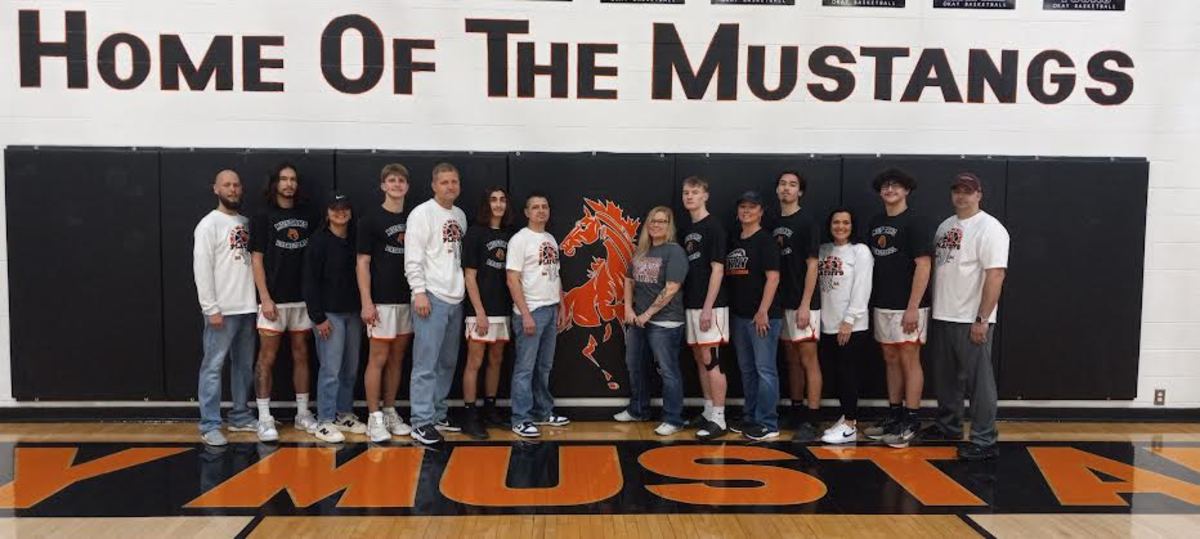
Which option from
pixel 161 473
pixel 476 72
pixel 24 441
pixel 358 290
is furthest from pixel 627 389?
pixel 24 441

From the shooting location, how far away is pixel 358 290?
15.7 feet

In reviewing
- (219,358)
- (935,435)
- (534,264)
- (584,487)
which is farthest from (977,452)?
(219,358)

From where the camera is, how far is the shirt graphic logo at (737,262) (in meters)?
4.83

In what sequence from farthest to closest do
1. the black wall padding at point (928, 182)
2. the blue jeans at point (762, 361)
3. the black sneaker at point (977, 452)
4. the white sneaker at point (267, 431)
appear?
the black wall padding at point (928, 182) < the blue jeans at point (762, 361) < the white sneaker at point (267, 431) < the black sneaker at point (977, 452)

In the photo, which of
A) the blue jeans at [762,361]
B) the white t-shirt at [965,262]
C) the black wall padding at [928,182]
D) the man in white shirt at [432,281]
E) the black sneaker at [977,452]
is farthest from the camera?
the black wall padding at [928,182]

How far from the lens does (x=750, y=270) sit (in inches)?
190

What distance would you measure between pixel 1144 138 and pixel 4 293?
7847mm

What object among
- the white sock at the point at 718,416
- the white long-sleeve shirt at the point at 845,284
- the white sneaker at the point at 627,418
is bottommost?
the white sneaker at the point at 627,418

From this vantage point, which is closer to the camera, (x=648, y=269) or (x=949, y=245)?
(x=949, y=245)

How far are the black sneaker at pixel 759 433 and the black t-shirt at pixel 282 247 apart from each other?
2.89 m

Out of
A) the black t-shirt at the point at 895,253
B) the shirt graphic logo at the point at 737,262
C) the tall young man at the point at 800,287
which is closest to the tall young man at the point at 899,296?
the black t-shirt at the point at 895,253

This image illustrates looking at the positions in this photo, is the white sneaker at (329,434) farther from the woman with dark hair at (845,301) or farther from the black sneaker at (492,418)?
the woman with dark hair at (845,301)

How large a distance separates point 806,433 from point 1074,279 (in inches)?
89.2

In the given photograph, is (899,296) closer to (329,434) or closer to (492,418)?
(492,418)
